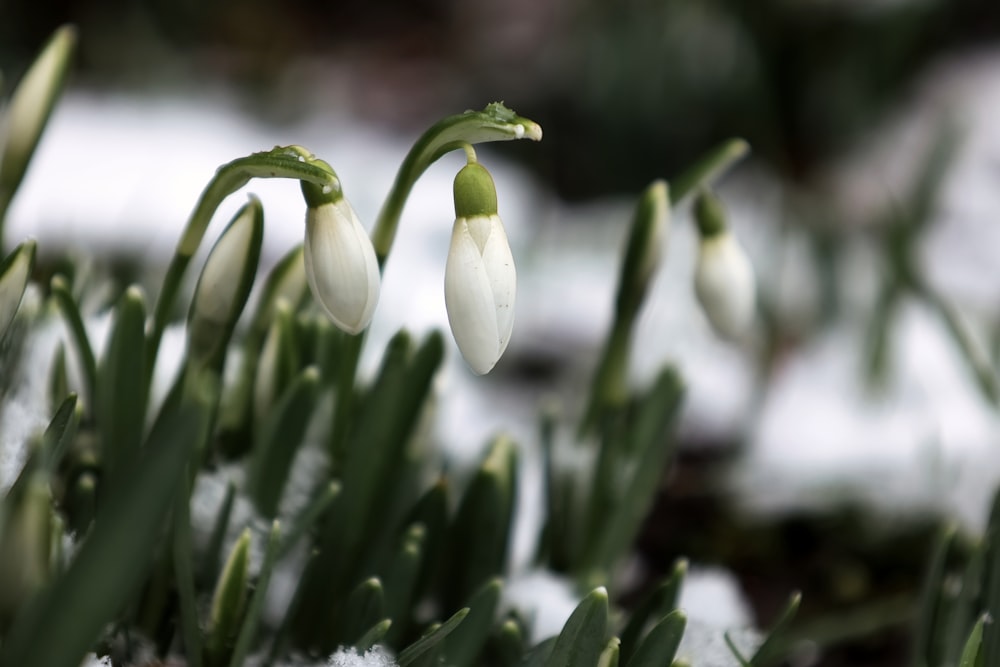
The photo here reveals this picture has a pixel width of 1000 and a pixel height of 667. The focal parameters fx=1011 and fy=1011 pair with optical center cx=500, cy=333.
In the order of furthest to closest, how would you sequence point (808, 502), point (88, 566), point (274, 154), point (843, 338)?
point (843, 338), point (808, 502), point (274, 154), point (88, 566)

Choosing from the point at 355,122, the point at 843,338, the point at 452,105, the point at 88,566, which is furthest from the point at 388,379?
the point at 452,105

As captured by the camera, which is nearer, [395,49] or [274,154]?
[274,154]

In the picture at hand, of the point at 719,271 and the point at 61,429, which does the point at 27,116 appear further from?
the point at 719,271

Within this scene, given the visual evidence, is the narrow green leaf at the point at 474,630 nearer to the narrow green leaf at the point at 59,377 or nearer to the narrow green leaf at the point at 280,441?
the narrow green leaf at the point at 280,441

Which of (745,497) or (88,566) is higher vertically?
(88,566)

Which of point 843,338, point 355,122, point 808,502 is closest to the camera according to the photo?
point 808,502

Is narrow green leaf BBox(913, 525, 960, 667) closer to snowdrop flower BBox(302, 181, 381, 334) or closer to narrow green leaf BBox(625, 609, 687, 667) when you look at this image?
narrow green leaf BBox(625, 609, 687, 667)

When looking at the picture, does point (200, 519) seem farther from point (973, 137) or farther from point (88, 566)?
point (973, 137)

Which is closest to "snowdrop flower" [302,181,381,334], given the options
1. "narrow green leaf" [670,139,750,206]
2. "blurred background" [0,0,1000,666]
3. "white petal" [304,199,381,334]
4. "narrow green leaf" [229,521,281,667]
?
"white petal" [304,199,381,334]
